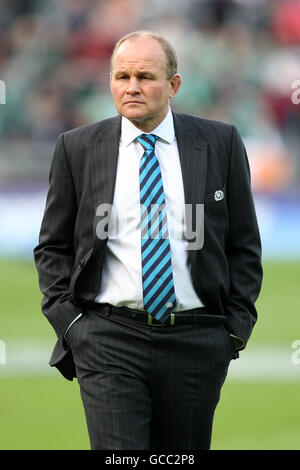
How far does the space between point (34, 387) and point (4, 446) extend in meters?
1.86


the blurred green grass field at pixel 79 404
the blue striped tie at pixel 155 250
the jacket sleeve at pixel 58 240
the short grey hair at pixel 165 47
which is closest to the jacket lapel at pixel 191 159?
the blue striped tie at pixel 155 250

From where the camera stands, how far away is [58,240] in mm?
4062

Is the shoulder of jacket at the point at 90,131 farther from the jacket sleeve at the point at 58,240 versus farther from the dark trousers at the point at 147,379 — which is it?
the dark trousers at the point at 147,379

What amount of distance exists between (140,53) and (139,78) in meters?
0.09

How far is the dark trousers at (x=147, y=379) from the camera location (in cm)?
379

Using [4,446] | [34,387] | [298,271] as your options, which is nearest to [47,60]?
[298,271]

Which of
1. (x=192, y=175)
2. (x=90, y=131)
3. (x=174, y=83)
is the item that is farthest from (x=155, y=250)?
(x=174, y=83)

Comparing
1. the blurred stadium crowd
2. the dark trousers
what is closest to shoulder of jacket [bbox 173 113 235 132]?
the dark trousers

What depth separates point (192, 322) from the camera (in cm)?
393

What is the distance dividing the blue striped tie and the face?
232mm

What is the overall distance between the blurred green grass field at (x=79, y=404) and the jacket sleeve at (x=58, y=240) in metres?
2.93

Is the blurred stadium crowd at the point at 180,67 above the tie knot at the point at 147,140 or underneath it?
above

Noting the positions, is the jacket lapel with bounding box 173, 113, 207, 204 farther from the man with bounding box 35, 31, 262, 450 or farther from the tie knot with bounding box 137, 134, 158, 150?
the tie knot with bounding box 137, 134, 158, 150

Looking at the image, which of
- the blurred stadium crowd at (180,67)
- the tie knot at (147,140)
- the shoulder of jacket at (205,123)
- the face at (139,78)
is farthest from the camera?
the blurred stadium crowd at (180,67)
